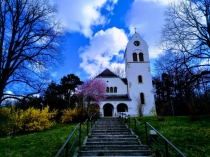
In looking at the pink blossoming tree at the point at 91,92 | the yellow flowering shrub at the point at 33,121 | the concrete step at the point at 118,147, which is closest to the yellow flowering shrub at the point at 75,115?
the pink blossoming tree at the point at 91,92

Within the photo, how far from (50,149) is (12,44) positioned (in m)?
4.81

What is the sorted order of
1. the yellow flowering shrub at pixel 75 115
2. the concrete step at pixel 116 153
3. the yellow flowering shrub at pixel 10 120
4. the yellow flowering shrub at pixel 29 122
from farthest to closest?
the yellow flowering shrub at pixel 75 115 < the yellow flowering shrub at pixel 29 122 < the yellow flowering shrub at pixel 10 120 < the concrete step at pixel 116 153

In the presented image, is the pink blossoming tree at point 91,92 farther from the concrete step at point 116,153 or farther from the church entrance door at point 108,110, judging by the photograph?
the concrete step at point 116,153

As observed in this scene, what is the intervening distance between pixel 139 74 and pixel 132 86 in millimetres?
2636

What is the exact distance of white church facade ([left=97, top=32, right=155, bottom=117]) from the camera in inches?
1129

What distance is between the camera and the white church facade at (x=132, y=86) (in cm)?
2869

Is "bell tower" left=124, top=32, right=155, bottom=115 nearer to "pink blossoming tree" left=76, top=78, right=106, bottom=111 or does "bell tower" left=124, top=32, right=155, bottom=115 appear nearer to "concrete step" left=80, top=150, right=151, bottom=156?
"pink blossoming tree" left=76, top=78, right=106, bottom=111

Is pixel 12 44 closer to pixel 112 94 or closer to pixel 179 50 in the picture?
pixel 179 50

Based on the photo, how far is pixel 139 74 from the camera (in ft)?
102

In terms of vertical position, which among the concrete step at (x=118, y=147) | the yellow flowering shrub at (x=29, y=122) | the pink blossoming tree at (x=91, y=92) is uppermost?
the pink blossoming tree at (x=91, y=92)

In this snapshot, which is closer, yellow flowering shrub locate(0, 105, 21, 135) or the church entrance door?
yellow flowering shrub locate(0, 105, 21, 135)

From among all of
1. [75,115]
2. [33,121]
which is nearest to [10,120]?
[33,121]

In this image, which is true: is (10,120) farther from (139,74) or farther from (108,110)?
(139,74)

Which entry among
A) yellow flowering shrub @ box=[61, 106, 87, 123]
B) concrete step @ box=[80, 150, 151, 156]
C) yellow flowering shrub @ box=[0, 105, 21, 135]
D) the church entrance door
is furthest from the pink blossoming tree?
concrete step @ box=[80, 150, 151, 156]
